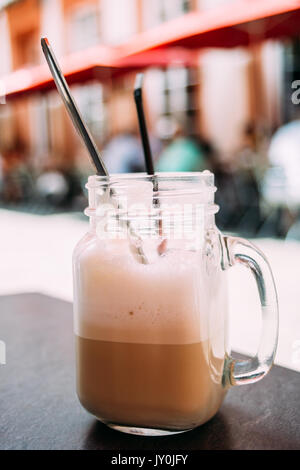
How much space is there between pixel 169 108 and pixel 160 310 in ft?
23.9

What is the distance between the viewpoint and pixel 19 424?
512 mm

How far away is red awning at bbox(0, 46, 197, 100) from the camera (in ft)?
16.4

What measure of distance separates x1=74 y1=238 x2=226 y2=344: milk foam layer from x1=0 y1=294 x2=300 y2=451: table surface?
0.28 feet

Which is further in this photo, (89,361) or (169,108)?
(169,108)

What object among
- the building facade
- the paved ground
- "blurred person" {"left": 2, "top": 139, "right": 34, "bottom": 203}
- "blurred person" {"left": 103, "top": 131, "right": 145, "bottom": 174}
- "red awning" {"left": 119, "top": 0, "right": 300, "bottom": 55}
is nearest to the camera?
the paved ground

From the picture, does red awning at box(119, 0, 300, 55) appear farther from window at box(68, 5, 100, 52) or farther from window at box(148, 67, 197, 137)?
window at box(68, 5, 100, 52)

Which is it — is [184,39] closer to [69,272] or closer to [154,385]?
[69,272]

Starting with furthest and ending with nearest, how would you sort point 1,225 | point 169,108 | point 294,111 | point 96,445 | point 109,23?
point 109,23 < point 169,108 < point 294,111 < point 1,225 < point 96,445

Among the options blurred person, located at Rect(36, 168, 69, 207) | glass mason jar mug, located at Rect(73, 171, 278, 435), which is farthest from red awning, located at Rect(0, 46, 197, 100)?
glass mason jar mug, located at Rect(73, 171, 278, 435)

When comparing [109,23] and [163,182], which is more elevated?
[109,23]

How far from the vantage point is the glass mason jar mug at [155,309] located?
497 mm

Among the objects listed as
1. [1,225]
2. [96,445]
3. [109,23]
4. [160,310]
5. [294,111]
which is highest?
[109,23]

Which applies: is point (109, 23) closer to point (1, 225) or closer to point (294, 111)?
point (294, 111)

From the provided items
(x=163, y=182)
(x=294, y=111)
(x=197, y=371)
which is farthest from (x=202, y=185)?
(x=294, y=111)
